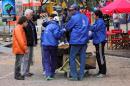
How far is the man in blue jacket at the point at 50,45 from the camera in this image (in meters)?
12.4

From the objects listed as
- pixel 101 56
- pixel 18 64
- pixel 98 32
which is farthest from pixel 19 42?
pixel 101 56

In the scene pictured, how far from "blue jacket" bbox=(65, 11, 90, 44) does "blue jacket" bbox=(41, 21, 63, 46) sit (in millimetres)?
278

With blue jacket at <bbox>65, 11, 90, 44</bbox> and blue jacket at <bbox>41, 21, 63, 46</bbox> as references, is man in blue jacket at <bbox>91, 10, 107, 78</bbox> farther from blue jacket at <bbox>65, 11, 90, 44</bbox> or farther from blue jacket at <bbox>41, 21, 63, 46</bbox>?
blue jacket at <bbox>41, 21, 63, 46</bbox>

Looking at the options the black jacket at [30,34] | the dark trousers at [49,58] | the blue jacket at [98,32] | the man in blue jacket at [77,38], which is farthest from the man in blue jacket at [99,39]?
the black jacket at [30,34]

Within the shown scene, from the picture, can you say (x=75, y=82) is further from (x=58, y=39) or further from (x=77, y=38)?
(x=58, y=39)

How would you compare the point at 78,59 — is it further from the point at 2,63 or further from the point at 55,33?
the point at 2,63

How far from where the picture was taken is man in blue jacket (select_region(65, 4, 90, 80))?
12.3 metres

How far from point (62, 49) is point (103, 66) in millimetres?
1168

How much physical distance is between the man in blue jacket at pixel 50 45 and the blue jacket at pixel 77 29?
0.29 meters

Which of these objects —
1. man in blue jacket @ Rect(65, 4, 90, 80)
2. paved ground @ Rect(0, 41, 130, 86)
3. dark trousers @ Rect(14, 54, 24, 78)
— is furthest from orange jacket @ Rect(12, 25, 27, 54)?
man in blue jacket @ Rect(65, 4, 90, 80)

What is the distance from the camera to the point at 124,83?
11883 millimetres

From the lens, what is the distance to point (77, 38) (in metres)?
12.3

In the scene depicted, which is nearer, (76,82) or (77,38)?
(76,82)

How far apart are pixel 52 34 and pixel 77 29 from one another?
0.64 meters
